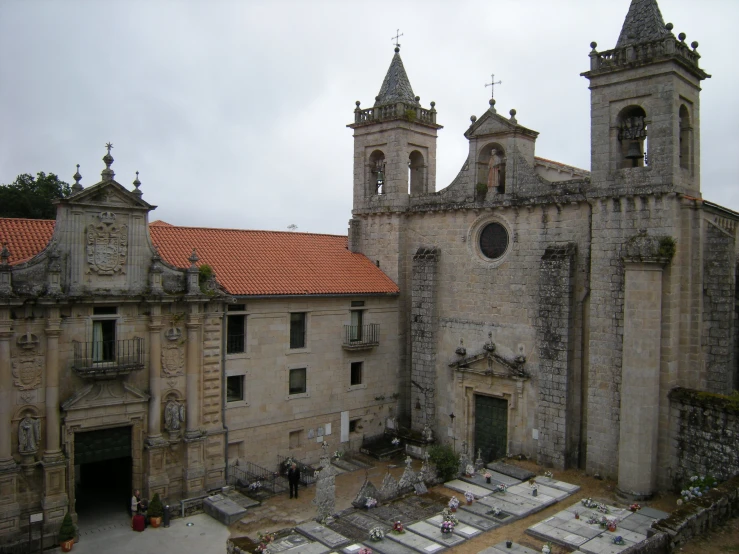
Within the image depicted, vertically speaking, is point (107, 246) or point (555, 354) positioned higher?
point (107, 246)

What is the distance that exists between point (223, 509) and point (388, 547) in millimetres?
6184

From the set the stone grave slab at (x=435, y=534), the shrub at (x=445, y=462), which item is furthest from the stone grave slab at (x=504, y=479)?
the stone grave slab at (x=435, y=534)

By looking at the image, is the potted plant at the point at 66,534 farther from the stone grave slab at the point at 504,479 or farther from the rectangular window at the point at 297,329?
the stone grave slab at the point at 504,479

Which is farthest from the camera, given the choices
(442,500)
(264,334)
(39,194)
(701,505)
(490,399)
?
(39,194)

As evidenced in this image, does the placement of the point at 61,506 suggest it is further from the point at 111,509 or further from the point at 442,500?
the point at 442,500

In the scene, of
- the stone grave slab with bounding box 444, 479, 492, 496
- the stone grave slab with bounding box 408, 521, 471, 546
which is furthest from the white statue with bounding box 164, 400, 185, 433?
the stone grave slab with bounding box 444, 479, 492, 496

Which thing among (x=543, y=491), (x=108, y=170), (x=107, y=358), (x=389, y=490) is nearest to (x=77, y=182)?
(x=108, y=170)

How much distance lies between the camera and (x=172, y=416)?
2155 centimetres

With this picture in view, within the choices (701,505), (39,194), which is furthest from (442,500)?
(39,194)

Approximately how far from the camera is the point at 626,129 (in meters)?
22.7

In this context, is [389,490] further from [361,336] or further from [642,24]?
[642,24]

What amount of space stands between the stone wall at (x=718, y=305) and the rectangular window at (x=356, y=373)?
536 inches

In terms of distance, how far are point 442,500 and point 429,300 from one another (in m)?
9.34

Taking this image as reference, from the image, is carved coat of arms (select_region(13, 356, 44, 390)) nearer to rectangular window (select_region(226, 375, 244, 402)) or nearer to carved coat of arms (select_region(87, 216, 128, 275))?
carved coat of arms (select_region(87, 216, 128, 275))
